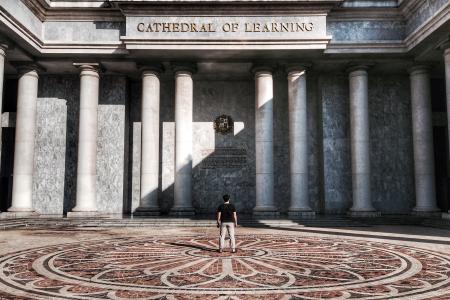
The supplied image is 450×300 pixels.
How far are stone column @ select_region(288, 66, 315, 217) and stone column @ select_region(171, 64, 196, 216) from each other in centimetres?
578

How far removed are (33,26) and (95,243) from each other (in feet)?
45.6

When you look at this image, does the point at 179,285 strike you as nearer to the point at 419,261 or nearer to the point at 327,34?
the point at 419,261

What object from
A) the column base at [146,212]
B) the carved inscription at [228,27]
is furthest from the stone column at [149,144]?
the carved inscription at [228,27]

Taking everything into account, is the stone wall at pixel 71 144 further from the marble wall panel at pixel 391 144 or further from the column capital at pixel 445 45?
the column capital at pixel 445 45

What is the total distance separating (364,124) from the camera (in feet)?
78.4

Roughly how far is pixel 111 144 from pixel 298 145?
11.5 metres

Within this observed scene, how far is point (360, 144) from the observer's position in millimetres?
23812

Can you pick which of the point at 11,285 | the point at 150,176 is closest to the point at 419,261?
the point at 11,285

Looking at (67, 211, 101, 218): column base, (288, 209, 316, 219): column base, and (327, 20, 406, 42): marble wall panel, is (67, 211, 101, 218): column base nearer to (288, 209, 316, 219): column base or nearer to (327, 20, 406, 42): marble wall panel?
(288, 209, 316, 219): column base

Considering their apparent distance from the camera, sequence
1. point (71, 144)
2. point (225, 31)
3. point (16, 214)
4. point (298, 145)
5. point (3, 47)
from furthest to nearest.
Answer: point (71, 144)
point (298, 145)
point (225, 31)
point (16, 214)
point (3, 47)

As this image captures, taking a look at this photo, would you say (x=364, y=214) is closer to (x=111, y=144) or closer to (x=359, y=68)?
(x=359, y=68)

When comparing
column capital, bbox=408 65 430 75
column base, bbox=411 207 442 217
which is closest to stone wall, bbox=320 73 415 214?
column base, bbox=411 207 442 217

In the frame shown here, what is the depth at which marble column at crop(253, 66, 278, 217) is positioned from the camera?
23.2 m

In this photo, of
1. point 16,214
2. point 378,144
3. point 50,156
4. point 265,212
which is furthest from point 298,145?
point 16,214
